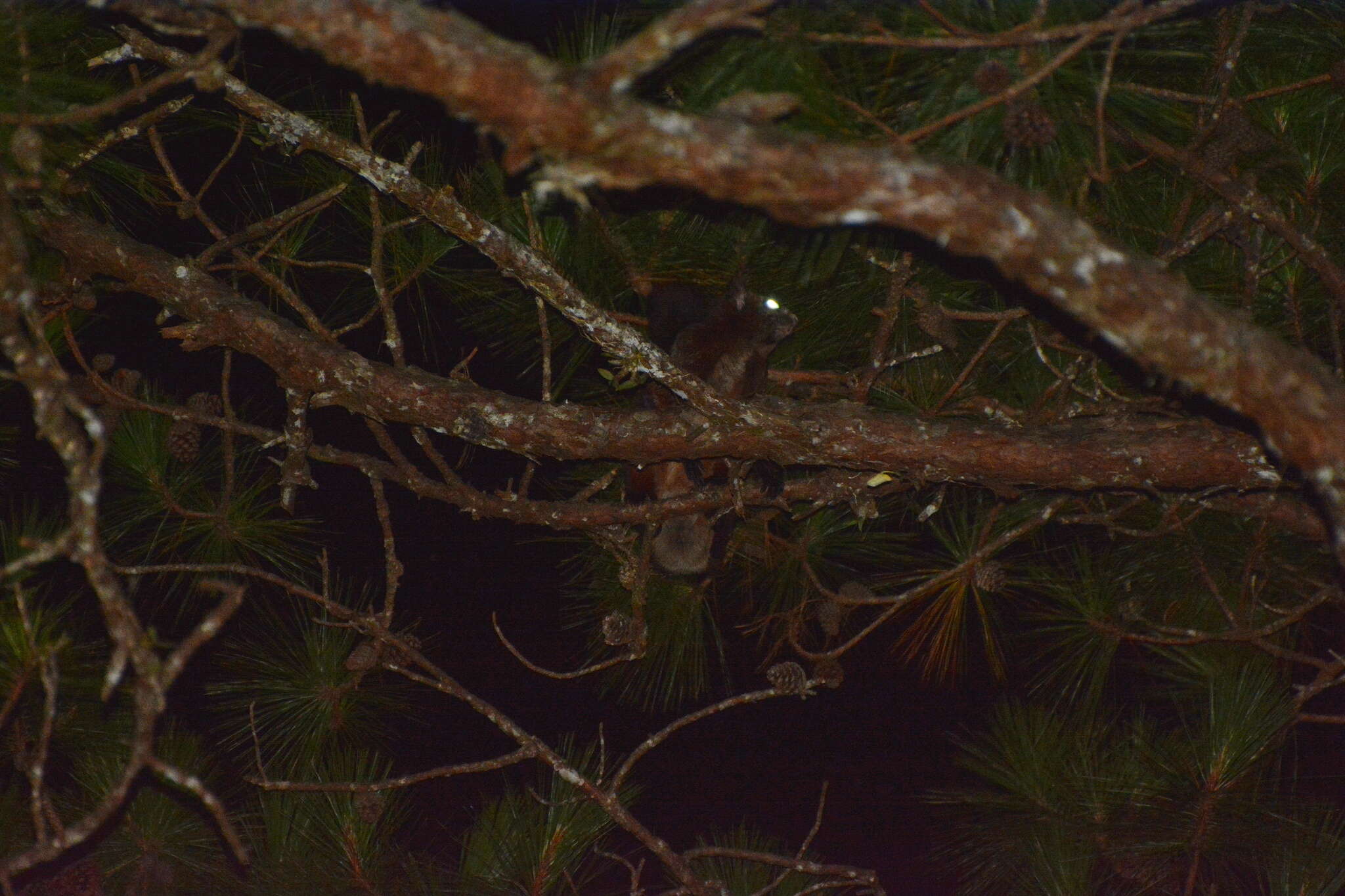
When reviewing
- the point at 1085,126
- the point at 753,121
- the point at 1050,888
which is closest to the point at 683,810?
the point at 1050,888

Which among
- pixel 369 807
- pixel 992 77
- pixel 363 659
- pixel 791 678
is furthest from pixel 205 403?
pixel 992 77

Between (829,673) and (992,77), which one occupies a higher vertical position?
(992,77)

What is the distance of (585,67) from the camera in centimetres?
87

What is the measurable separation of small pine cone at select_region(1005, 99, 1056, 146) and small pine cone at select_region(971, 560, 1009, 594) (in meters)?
0.98

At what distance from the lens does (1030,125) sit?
125cm

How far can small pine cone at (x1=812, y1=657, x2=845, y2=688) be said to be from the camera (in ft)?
6.39

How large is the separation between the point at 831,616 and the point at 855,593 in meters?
0.09

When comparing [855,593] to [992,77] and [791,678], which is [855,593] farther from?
[992,77]

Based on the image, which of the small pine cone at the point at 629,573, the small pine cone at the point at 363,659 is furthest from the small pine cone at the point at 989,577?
the small pine cone at the point at 363,659

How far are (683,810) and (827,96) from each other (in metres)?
2.14

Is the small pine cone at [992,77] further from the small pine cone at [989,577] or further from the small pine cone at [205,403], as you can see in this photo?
the small pine cone at [205,403]

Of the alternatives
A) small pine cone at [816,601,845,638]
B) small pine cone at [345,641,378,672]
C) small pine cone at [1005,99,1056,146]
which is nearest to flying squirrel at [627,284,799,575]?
small pine cone at [816,601,845,638]

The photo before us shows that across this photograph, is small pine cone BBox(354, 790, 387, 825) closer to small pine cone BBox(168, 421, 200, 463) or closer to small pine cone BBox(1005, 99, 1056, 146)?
small pine cone BBox(168, 421, 200, 463)

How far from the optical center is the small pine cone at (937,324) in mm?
1772
